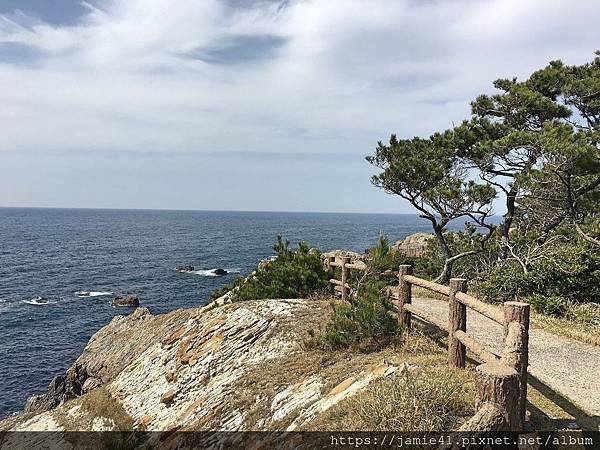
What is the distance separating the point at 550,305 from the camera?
1365 cm

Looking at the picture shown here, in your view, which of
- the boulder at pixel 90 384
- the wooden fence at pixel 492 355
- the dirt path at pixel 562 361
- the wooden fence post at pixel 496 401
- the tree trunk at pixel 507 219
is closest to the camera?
the wooden fence post at pixel 496 401

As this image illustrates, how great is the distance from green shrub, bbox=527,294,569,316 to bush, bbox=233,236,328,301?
712 centimetres

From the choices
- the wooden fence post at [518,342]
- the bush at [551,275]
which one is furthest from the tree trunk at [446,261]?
the wooden fence post at [518,342]

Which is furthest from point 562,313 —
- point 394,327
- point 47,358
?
point 47,358

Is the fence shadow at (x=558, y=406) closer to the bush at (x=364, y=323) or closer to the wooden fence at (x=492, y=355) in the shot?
the wooden fence at (x=492, y=355)

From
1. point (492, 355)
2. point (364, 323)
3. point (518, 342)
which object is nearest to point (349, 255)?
point (364, 323)

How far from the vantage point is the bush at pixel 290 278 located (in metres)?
13.2

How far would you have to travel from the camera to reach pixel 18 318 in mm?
32750

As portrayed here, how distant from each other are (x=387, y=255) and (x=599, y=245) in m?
8.18

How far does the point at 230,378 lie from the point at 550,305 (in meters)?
10.6

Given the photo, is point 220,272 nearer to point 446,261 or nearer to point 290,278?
point 446,261

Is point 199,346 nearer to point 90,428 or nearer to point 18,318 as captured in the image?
point 90,428

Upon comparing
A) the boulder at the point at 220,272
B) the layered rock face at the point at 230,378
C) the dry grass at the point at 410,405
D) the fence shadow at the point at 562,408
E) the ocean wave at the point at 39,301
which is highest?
the dry grass at the point at 410,405

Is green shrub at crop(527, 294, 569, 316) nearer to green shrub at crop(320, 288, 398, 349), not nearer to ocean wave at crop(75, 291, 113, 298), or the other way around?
green shrub at crop(320, 288, 398, 349)
